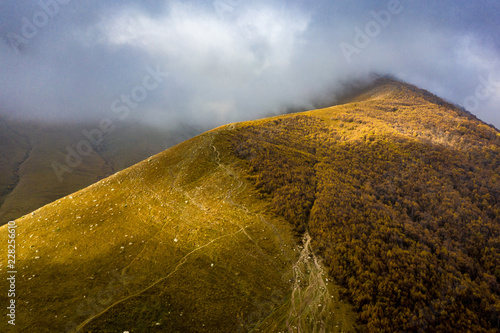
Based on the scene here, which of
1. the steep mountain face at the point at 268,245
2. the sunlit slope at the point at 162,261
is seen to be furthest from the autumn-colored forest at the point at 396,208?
the sunlit slope at the point at 162,261

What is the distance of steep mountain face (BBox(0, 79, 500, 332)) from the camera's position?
41.6 feet

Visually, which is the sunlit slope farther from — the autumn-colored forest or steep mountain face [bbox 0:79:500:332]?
the autumn-colored forest

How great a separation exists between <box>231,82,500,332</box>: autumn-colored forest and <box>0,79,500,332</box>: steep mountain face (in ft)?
0.42

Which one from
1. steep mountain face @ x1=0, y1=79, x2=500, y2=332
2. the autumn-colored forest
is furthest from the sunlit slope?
the autumn-colored forest

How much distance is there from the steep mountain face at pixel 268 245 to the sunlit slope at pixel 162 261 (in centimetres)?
11

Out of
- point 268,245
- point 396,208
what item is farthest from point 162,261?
point 396,208

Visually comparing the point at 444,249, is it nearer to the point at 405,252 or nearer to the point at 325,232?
the point at 405,252

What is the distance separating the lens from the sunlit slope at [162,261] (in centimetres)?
1281

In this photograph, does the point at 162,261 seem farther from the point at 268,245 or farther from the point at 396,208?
the point at 396,208

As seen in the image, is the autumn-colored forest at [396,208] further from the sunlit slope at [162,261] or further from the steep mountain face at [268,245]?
the sunlit slope at [162,261]

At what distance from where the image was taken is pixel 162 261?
16.4 metres

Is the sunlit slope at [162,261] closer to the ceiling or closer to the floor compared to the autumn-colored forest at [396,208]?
closer to the floor

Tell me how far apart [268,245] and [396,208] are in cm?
1567

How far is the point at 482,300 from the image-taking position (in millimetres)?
12258
